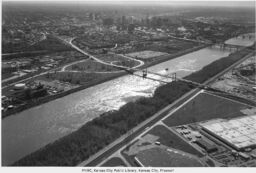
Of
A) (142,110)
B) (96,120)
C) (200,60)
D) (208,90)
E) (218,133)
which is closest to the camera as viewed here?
(218,133)

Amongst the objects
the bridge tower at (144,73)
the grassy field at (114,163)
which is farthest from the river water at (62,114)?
the grassy field at (114,163)

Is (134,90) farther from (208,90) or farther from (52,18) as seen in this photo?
(52,18)

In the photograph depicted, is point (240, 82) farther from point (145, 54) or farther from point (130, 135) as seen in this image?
point (130, 135)

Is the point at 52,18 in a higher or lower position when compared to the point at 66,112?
higher

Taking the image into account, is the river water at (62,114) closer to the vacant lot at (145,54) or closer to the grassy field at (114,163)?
the grassy field at (114,163)

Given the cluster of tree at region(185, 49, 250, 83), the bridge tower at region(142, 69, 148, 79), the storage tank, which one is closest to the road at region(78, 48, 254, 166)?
the cluster of tree at region(185, 49, 250, 83)

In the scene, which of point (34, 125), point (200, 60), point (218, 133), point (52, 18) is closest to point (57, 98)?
point (34, 125)
